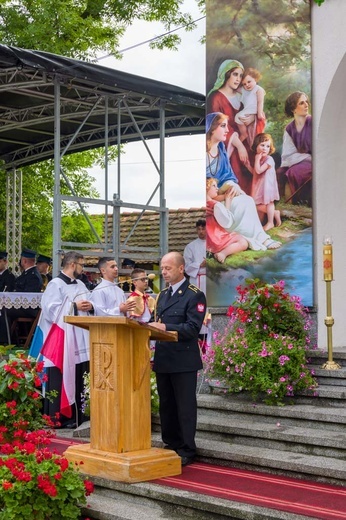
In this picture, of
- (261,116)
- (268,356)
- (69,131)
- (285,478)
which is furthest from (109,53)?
(285,478)

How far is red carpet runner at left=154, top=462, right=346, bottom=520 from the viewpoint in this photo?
5.87 meters

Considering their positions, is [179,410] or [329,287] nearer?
[179,410]

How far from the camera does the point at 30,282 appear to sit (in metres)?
14.1

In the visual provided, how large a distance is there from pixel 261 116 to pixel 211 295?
1.97m

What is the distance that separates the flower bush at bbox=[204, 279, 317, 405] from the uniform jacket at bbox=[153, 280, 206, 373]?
890mm

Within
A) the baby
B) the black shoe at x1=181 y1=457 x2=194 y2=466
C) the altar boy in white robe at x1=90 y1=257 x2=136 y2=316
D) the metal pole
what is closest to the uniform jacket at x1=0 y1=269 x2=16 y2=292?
the metal pole

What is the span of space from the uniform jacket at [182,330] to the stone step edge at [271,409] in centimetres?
94

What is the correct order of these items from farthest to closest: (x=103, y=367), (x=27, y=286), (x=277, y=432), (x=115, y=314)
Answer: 1. (x=27, y=286)
2. (x=115, y=314)
3. (x=277, y=432)
4. (x=103, y=367)

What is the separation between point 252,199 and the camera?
927 centimetres

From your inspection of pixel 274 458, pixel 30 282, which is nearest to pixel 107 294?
pixel 274 458

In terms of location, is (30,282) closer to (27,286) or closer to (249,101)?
(27,286)

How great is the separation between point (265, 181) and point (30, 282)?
5.96 m

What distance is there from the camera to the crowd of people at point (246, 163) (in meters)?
8.98

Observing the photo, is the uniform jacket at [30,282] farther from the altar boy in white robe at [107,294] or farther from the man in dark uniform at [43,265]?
the altar boy in white robe at [107,294]
